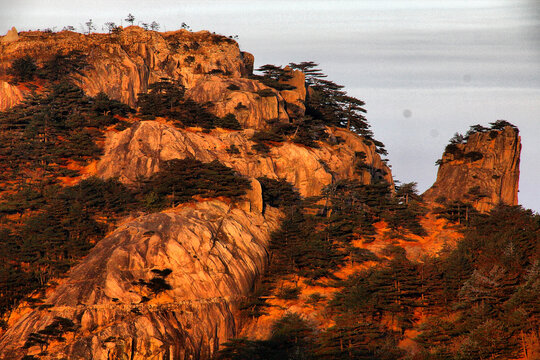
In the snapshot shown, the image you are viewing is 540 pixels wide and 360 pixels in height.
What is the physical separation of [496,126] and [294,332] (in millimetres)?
54089

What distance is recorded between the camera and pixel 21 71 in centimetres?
10544

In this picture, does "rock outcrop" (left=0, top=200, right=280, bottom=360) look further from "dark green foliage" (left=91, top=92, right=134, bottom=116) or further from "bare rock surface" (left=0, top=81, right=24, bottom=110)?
"bare rock surface" (left=0, top=81, right=24, bottom=110)

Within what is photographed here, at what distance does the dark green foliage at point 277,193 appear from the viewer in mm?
90312

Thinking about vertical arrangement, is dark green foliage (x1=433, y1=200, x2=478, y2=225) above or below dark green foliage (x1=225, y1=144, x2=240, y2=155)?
below

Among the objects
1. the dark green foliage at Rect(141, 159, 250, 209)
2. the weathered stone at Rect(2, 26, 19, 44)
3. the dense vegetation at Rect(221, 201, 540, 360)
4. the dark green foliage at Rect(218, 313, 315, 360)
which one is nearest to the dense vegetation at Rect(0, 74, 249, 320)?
the dark green foliage at Rect(141, 159, 250, 209)

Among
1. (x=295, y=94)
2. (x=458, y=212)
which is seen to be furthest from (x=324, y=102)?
(x=458, y=212)

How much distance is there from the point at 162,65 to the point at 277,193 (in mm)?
40646

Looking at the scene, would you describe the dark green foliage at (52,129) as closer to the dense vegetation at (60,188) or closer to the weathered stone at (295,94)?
the dense vegetation at (60,188)

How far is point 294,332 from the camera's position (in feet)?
220

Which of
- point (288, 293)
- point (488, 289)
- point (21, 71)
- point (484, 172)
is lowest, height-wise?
point (288, 293)

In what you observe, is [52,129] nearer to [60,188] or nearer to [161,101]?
[60,188]

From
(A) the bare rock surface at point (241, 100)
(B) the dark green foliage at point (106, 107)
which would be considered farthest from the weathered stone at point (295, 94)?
(B) the dark green foliage at point (106, 107)

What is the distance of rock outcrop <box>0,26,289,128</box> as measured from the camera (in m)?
106

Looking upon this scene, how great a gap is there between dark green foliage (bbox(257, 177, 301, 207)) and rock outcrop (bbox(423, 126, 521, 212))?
22.9m
